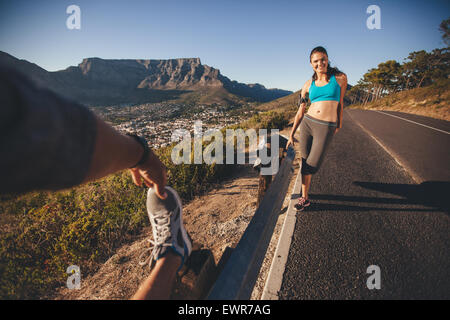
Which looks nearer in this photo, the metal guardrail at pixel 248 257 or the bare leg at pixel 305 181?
the metal guardrail at pixel 248 257

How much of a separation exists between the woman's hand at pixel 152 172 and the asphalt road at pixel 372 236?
1.42 m

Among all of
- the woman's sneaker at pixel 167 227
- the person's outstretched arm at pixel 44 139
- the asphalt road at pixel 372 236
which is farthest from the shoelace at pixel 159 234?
the asphalt road at pixel 372 236

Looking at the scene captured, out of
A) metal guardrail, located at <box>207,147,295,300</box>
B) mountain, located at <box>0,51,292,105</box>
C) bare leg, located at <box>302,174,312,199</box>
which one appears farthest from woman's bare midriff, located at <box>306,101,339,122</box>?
mountain, located at <box>0,51,292,105</box>

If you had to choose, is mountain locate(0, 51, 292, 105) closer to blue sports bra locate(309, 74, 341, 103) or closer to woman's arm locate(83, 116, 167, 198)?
blue sports bra locate(309, 74, 341, 103)

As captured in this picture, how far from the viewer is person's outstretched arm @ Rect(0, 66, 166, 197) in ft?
1.52

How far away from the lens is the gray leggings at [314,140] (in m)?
2.26

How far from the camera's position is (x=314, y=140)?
7.73ft

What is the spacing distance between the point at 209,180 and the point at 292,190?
199 cm

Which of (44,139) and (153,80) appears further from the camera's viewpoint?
(153,80)

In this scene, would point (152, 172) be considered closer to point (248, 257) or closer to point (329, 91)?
point (248, 257)

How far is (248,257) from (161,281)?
54cm

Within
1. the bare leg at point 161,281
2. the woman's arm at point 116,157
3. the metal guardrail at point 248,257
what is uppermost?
the woman's arm at point 116,157

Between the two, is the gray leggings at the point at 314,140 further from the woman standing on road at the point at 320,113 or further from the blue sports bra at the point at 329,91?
the blue sports bra at the point at 329,91

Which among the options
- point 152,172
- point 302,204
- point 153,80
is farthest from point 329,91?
point 153,80
